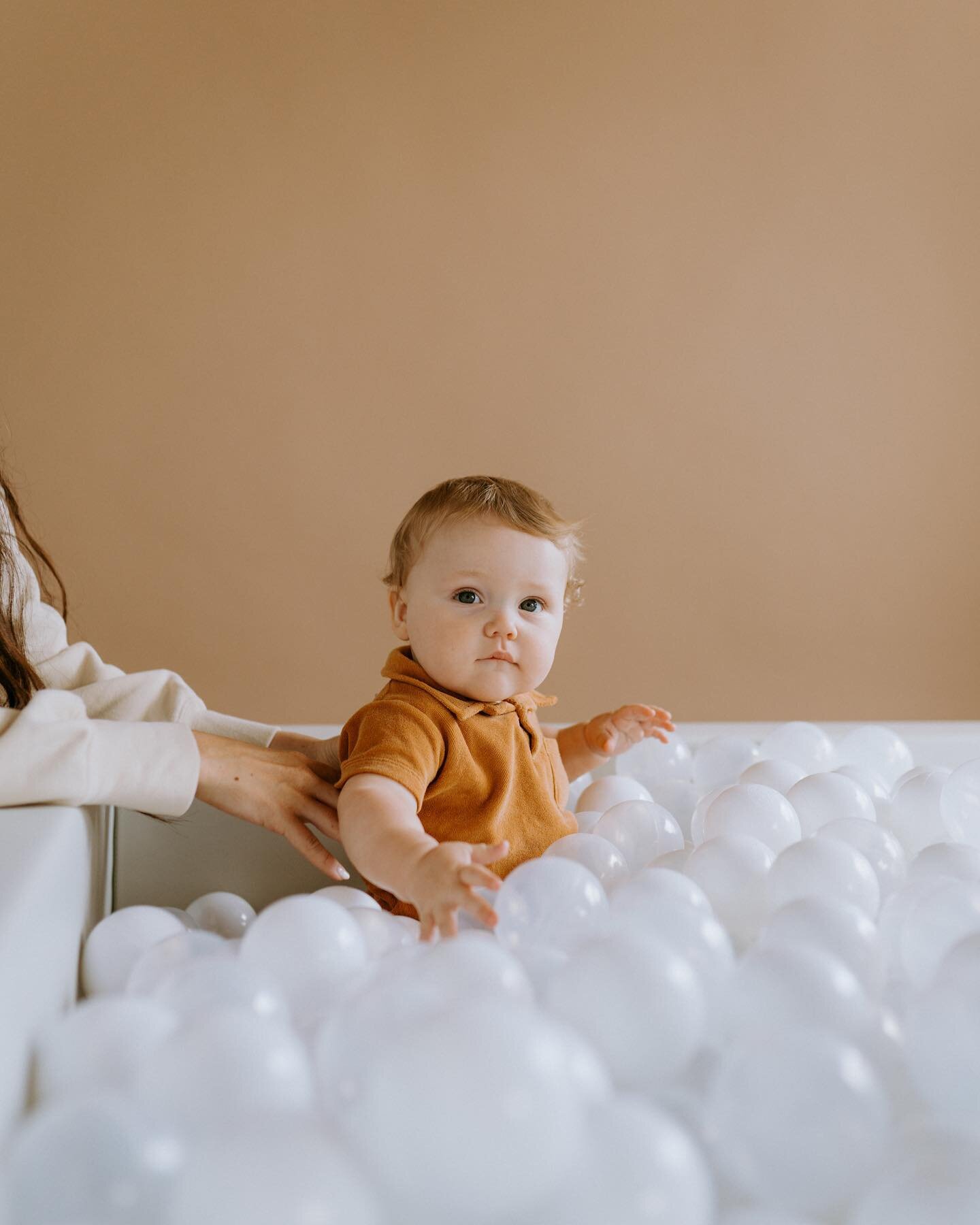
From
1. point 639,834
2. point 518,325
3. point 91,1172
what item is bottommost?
point 91,1172

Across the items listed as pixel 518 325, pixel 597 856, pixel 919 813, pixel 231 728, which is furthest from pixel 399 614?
pixel 518 325

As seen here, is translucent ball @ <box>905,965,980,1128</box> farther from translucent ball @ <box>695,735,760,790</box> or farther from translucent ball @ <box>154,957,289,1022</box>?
translucent ball @ <box>695,735,760,790</box>

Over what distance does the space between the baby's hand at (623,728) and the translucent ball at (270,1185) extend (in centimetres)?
81

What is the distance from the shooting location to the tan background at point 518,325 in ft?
8.30

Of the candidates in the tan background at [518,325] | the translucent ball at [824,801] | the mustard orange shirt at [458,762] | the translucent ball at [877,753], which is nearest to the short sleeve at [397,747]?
the mustard orange shirt at [458,762]

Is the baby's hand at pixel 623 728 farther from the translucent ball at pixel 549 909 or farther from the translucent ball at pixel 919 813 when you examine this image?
the translucent ball at pixel 549 909

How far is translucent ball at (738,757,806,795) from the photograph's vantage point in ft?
3.87

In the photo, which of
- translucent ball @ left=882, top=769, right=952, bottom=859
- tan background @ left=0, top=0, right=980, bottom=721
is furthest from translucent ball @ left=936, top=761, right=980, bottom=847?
tan background @ left=0, top=0, right=980, bottom=721

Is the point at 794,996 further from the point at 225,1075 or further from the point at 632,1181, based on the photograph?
the point at 225,1075

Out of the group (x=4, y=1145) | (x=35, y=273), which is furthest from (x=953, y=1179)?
(x=35, y=273)

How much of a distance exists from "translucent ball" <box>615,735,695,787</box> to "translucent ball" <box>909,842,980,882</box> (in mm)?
472

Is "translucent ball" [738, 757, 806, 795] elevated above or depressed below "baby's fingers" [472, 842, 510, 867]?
above

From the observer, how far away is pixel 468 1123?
1.55ft

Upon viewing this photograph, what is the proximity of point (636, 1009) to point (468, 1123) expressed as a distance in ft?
0.56
